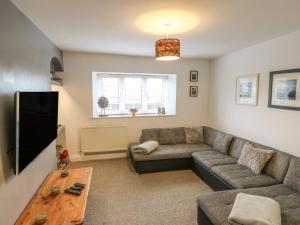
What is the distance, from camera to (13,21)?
1.81 meters

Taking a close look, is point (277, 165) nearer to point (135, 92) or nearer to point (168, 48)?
point (168, 48)

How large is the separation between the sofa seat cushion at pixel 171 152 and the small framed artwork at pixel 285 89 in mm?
1620

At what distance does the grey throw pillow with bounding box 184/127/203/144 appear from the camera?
14.8ft

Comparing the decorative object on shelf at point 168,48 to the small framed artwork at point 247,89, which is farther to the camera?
the small framed artwork at point 247,89

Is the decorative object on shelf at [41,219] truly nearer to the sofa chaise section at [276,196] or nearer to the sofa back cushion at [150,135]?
the sofa chaise section at [276,196]

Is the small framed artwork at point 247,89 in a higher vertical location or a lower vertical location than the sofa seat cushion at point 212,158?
higher

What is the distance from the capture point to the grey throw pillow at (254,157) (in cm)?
280

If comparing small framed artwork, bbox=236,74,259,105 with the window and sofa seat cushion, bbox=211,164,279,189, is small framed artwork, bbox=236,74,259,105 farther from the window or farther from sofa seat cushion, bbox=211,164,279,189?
the window

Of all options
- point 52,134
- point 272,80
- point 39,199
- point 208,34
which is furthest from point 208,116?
point 39,199

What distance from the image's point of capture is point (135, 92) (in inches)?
193

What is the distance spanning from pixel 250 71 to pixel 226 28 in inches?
52.1

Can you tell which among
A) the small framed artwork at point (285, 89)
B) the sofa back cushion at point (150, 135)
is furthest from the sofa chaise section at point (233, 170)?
the sofa back cushion at point (150, 135)

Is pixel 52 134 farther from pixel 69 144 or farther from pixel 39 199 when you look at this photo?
pixel 69 144

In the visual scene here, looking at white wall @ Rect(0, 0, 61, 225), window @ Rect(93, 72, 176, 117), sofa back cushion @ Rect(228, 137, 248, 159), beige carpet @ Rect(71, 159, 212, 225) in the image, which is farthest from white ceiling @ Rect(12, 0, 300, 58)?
beige carpet @ Rect(71, 159, 212, 225)
